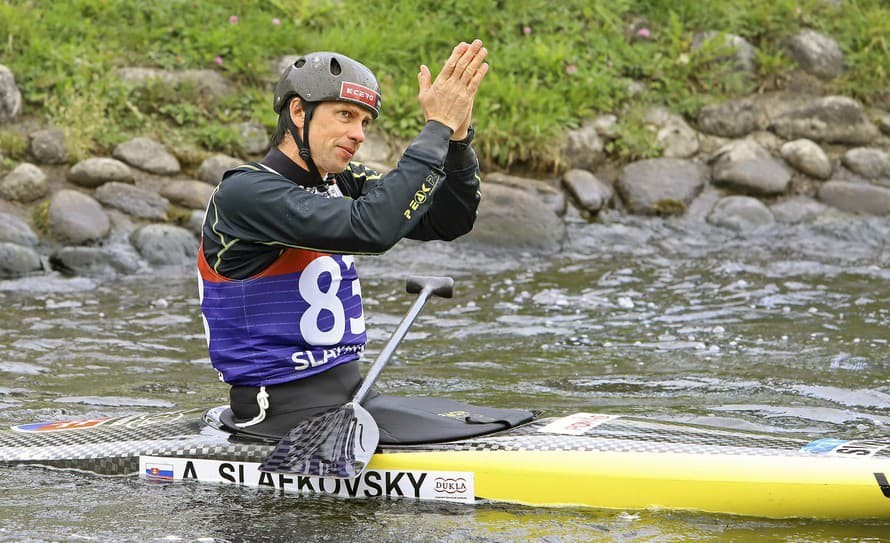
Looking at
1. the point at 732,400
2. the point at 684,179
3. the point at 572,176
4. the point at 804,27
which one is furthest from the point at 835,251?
the point at 732,400

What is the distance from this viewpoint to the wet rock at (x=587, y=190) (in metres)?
10.4

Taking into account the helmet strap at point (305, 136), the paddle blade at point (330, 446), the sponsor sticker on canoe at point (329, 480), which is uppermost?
the helmet strap at point (305, 136)

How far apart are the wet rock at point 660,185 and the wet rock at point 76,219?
4.51 metres

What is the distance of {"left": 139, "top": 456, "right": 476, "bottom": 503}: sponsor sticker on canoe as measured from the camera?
3.78m

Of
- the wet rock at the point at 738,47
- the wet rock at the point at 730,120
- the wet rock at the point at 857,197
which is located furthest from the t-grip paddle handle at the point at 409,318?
the wet rock at the point at 738,47

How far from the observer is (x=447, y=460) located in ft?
12.4

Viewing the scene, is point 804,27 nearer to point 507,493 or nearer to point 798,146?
point 798,146

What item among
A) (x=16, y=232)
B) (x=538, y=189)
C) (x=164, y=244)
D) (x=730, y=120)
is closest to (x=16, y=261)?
(x=16, y=232)

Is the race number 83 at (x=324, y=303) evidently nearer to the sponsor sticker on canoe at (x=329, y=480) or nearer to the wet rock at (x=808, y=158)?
the sponsor sticker on canoe at (x=329, y=480)

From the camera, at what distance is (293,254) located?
372cm

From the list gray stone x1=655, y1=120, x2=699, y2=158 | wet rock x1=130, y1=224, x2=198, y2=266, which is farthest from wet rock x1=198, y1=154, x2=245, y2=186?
gray stone x1=655, y1=120, x2=699, y2=158

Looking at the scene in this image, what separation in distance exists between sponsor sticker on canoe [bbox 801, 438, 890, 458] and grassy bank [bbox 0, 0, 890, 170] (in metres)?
6.91

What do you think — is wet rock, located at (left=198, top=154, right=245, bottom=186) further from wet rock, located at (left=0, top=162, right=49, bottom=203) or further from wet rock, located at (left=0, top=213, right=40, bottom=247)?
wet rock, located at (left=0, top=213, right=40, bottom=247)

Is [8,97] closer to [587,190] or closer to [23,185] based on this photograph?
[23,185]
